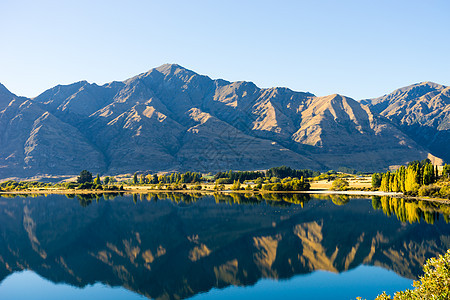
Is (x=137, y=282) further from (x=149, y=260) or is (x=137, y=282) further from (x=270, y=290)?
(x=270, y=290)

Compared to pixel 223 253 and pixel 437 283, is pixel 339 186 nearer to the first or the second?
pixel 223 253

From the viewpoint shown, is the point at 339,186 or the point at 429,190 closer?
the point at 429,190

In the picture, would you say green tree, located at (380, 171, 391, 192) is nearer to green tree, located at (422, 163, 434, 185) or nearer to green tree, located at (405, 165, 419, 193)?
A: green tree, located at (405, 165, 419, 193)

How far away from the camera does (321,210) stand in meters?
106

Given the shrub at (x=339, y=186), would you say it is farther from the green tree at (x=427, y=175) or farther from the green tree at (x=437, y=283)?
the green tree at (x=437, y=283)

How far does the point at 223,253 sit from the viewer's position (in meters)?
60.6

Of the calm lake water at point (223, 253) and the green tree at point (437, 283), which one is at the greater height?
the green tree at point (437, 283)

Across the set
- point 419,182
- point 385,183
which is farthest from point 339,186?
point 419,182

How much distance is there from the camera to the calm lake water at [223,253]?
44.7m

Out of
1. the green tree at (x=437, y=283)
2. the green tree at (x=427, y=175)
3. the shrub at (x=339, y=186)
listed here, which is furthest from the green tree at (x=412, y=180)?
the green tree at (x=437, y=283)

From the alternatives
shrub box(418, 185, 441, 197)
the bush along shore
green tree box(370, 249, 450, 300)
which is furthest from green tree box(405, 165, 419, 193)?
green tree box(370, 249, 450, 300)

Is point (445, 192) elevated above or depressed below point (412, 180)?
below

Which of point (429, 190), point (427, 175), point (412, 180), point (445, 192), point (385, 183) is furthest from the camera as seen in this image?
point (385, 183)

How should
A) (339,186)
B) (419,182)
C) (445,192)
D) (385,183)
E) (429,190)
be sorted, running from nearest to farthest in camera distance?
(445,192)
(429,190)
(419,182)
(385,183)
(339,186)
